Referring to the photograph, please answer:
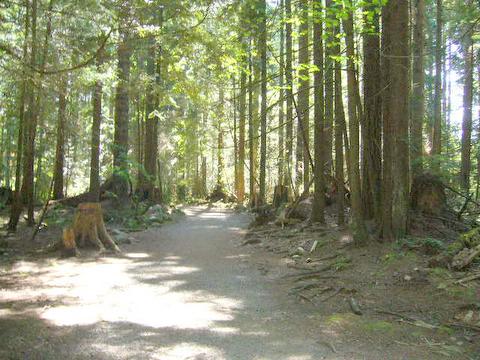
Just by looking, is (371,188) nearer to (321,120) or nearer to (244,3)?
(321,120)

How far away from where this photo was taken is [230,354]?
468cm

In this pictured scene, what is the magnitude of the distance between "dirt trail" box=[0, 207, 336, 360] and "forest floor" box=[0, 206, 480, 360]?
0.02 m

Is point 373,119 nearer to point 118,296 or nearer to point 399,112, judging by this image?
point 399,112

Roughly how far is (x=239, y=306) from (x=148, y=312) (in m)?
1.32

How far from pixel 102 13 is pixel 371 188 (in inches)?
278

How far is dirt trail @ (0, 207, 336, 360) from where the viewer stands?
4.83m

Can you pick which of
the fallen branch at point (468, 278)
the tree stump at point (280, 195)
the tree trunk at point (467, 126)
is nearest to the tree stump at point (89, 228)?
the fallen branch at point (468, 278)

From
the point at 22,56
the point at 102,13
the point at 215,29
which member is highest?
the point at 215,29

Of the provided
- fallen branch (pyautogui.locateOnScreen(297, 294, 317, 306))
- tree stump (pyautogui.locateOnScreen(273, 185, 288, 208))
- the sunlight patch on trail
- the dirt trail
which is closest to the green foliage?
the dirt trail

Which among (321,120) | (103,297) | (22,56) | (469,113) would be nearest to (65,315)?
(103,297)

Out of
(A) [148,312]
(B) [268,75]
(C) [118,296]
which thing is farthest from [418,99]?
(A) [148,312]

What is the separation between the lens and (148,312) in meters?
6.18

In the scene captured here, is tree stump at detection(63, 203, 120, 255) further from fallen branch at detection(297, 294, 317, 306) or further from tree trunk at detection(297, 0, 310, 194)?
tree trunk at detection(297, 0, 310, 194)

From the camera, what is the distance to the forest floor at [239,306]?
4.84 metres
